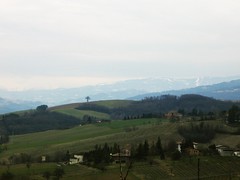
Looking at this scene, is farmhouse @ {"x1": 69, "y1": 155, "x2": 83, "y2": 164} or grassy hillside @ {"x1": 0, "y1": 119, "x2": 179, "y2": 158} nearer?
farmhouse @ {"x1": 69, "y1": 155, "x2": 83, "y2": 164}

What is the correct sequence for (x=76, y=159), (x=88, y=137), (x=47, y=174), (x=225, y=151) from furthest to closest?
(x=88, y=137), (x=225, y=151), (x=76, y=159), (x=47, y=174)

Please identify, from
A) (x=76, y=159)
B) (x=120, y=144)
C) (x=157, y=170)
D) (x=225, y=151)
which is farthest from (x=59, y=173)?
(x=225, y=151)

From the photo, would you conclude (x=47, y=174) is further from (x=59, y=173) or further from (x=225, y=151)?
(x=225, y=151)

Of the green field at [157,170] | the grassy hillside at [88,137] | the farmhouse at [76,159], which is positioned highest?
the grassy hillside at [88,137]

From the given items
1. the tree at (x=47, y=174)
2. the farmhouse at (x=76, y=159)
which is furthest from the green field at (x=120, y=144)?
the farmhouse at (x=76, y=159)

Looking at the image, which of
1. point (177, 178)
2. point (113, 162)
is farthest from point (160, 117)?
point (177, 178)

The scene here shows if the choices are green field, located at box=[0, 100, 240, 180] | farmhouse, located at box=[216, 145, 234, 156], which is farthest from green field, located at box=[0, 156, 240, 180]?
farmhouse, located at box=[216, 145, 234, 156]

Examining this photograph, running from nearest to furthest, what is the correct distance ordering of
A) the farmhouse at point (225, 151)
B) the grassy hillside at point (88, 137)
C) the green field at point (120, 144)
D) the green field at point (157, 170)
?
the green field at point (157, 170) < the green field at point (120, 144) < the farmhouse at point (225, 151) < the grassy hillside at point (88, 137)

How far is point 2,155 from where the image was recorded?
118m

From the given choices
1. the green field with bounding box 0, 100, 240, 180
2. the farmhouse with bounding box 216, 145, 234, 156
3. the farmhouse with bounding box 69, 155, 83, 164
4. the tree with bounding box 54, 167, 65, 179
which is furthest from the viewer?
the farmhouse with bounding box 216, 145, 234, 156

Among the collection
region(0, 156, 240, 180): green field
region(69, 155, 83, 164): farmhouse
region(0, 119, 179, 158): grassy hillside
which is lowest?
region(0, 156, 240, 180): green field

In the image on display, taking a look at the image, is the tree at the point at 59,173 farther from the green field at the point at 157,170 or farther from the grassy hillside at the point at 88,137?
the grassy hillside at the point at 88,137

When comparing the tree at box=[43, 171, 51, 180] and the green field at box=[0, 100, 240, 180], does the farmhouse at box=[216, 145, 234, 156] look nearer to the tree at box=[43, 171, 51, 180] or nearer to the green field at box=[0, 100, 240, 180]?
the green field at box=[0, 100, 240, 180]

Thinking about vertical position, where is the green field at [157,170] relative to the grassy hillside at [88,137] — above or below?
below
